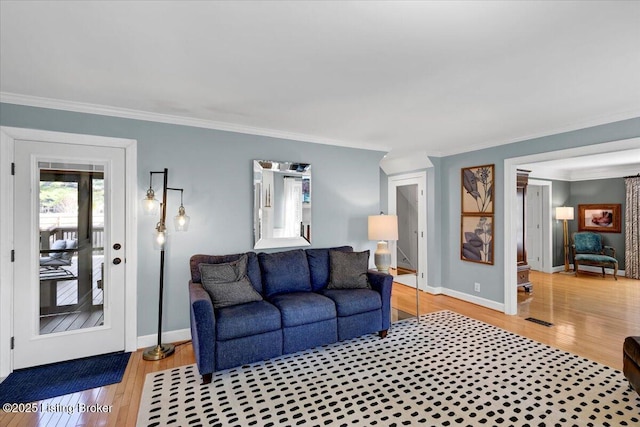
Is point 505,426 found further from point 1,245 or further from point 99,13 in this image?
point 1,245

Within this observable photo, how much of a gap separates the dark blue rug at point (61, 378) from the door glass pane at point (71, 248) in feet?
1.10

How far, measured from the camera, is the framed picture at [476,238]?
4.67 metres

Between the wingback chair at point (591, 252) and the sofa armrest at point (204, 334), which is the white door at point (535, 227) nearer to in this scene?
the wingback chair at point (591, 252)

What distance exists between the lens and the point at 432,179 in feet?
17.7

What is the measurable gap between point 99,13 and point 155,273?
8.00 ft

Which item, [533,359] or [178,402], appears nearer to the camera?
[178,402]

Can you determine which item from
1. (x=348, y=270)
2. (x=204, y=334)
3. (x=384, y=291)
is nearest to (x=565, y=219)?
(x=384, y=291)

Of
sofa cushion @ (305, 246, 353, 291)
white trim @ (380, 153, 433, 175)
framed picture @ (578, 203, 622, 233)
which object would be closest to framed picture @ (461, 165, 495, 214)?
white trim @ (380, 153, 433, 175)

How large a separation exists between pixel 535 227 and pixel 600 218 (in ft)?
4.22

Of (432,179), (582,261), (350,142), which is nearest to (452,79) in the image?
(350,142)

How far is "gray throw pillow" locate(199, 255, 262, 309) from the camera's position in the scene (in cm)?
299

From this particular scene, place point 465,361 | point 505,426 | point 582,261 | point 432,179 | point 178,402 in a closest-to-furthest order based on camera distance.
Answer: point 505,426
point 178,402
point 465,361
point 432,179
point 582,261

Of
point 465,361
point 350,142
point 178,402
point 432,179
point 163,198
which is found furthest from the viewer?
point 432,179

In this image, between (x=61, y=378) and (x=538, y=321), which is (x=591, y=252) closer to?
(x=538, y=321)
